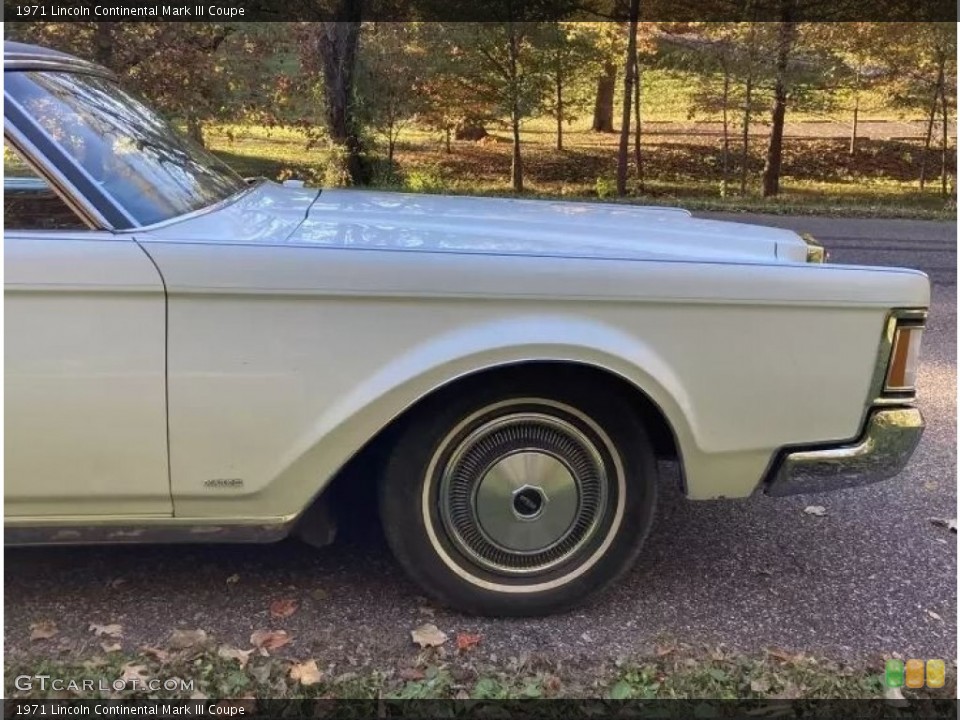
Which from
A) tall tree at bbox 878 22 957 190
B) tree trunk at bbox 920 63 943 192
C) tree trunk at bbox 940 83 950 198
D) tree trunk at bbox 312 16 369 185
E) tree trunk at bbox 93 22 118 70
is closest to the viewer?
tree trunk at bbox 93 22 118 70

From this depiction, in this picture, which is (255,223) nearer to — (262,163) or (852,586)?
(852,586)

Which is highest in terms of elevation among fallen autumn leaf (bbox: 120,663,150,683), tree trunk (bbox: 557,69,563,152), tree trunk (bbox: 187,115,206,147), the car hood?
tree trunk (bbox: 557,69,563,152)

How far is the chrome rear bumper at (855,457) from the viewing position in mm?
2812

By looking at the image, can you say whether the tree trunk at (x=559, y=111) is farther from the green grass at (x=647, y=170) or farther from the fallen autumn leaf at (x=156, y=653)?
the fallen autumn leaf at (x=156, y=653)

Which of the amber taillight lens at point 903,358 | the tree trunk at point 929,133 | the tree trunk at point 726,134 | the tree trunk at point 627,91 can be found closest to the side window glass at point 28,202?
the amber taillight lens at point 903,358

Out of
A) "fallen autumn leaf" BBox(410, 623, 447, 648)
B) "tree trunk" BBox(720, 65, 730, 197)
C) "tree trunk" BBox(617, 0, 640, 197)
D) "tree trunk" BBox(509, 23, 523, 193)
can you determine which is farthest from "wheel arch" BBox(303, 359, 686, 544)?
"tree trunk" BBox(720, 65, 730, 197)

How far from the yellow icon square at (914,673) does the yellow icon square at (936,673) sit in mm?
21

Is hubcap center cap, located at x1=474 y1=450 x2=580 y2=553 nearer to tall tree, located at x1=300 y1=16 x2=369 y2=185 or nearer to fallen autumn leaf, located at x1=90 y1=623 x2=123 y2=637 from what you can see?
fallen autumn leaf, located at x1=90 y1=623 x2=123 y2=637

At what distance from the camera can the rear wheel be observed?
271 cm

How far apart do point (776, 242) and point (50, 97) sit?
2.37 metres

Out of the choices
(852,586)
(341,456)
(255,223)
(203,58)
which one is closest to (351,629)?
(341,456)

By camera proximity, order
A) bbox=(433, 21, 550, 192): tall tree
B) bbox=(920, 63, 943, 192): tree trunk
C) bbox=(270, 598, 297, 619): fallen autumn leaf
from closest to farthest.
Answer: bbox=(270, 598, 297, 619): fallen autumn leaf
bbox=(433, 21, 550, 192): tall tree
bbox=(920, 63, 943, 192): tree trunk

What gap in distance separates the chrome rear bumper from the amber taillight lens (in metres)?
0.08

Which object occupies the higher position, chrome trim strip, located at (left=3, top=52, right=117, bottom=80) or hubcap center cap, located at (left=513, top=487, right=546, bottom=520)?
chrome trim strip, located at (left=3, top=52, right=117, bottom=80)
